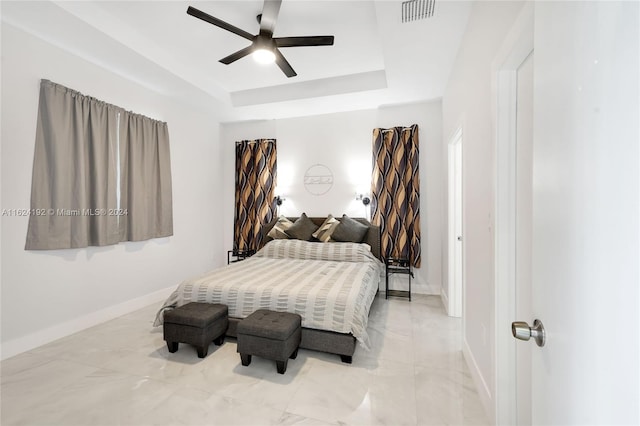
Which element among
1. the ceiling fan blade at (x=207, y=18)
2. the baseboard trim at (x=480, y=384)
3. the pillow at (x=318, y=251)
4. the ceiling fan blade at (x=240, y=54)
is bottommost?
the baseboard trim at (x=480, y=384)

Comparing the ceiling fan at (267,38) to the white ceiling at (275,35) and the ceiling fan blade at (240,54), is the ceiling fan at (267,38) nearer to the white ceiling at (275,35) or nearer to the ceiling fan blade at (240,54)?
the ceiling fan blade at (240,54)

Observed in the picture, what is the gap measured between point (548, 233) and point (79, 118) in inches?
147

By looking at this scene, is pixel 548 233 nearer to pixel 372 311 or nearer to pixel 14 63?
pixel 372 311

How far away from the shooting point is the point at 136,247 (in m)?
3.41

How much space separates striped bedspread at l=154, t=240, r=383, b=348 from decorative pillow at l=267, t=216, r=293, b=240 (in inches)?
29.2

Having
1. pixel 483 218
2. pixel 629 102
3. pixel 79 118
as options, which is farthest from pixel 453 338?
pixel 79 118

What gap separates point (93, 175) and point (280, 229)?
7.68ft

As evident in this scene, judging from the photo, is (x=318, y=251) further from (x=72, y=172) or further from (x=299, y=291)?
(x=72, y=172)

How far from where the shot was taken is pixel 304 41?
2.27 metres

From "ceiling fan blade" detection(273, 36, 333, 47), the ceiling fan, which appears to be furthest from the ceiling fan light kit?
"ceiling fan blade" detection(273, 36, 333, 47)

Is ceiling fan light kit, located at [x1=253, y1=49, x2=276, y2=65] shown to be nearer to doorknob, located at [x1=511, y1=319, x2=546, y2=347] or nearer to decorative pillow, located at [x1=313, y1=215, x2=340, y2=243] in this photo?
decorative pillow, located at [x1=313, y1=215, x2=340, y2=243]

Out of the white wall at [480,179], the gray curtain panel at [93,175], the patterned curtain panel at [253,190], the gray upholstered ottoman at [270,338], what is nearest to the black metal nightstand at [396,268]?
the white wall at [480,179]

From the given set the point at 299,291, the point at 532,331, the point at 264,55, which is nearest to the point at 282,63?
the point at 264,55

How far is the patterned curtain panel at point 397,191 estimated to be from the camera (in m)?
4.00
